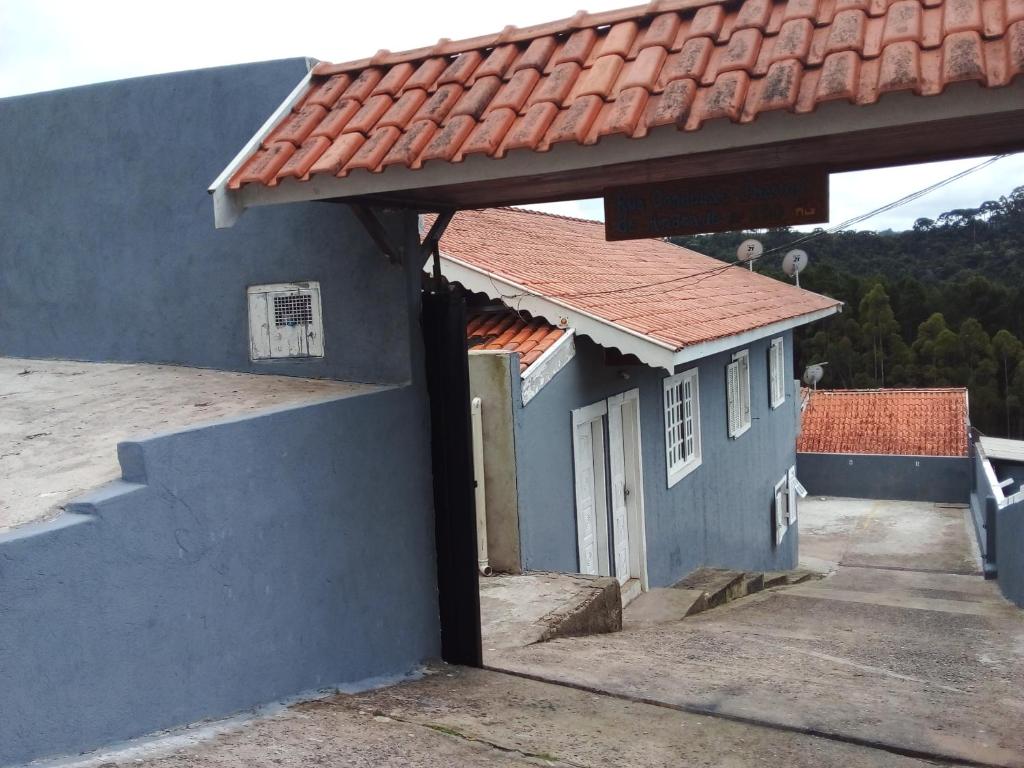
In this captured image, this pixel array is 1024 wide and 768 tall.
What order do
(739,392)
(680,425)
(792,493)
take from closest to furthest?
(680,425) < (739,392) < (792,493)

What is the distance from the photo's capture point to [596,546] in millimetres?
9961

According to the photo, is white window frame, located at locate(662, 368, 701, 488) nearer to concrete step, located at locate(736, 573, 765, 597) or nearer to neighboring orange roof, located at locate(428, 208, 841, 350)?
neighboring orange roof, located at locate(428, 208, 841, 350)

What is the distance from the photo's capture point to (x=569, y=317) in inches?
351

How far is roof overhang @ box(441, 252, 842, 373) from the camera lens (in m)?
8.70

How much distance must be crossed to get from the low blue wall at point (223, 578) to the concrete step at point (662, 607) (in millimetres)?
3870

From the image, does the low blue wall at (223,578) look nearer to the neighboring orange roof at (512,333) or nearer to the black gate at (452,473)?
the black gate at (452,473)

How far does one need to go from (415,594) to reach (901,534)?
20.2 m

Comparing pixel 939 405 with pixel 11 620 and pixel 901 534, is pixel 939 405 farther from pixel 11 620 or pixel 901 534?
pixel 11 620

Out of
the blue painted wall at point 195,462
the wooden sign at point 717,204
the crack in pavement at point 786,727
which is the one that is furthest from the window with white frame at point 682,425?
the wooden sign at point 717,204

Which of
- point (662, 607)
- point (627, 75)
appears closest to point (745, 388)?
point (662, 607)

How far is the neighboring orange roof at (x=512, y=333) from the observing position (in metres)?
8.68

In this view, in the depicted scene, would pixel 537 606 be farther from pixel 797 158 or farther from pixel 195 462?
pixel 797 158

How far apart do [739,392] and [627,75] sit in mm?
11410

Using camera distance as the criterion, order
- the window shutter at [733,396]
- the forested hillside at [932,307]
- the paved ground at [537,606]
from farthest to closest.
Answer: the forested hillside at [932,307], the window shutter at [733,396], the paved ground at [537,606]
